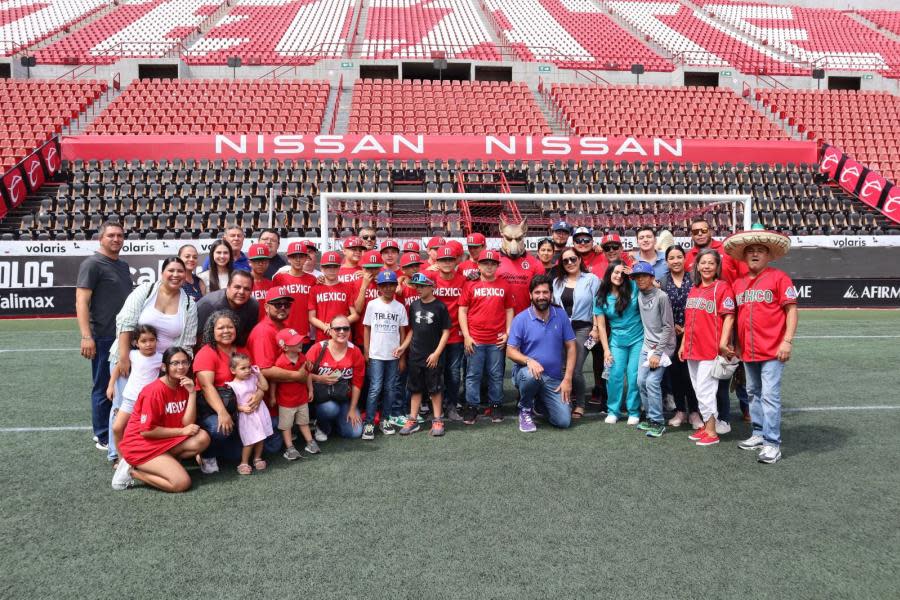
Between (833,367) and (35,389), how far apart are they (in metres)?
10.4

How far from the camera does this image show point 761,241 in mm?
5078

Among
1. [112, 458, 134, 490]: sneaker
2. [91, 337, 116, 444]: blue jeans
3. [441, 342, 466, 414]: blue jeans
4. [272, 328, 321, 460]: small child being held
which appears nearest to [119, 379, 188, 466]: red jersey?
[112, 458, 134, 490]: sneaker

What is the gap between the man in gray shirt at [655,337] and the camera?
5.74 meters

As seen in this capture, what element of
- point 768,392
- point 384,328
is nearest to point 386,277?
point 384,328

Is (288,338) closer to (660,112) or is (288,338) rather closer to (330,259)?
(330,259)

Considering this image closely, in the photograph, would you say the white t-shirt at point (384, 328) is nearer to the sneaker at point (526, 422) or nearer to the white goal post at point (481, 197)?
the sneaker at point (526, 422)

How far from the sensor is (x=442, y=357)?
6.20 metres

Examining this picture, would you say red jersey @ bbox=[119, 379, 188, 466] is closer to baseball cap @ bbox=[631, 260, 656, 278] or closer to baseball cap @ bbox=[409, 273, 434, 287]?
baseball cap @ bbox=[409, 273, 434, 287]

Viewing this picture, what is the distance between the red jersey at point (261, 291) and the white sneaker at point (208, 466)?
1413 millimetres

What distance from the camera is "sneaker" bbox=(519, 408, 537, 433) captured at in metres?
5.93

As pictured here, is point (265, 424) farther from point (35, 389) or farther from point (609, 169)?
point (609, 169)

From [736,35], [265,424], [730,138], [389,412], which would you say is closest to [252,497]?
[265,424]

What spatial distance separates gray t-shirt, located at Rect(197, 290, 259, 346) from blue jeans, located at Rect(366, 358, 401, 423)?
1.24 m

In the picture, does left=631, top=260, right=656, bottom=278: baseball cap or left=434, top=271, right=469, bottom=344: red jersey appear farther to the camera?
left=434, top=271, right=469, bottom=344: red jersey
